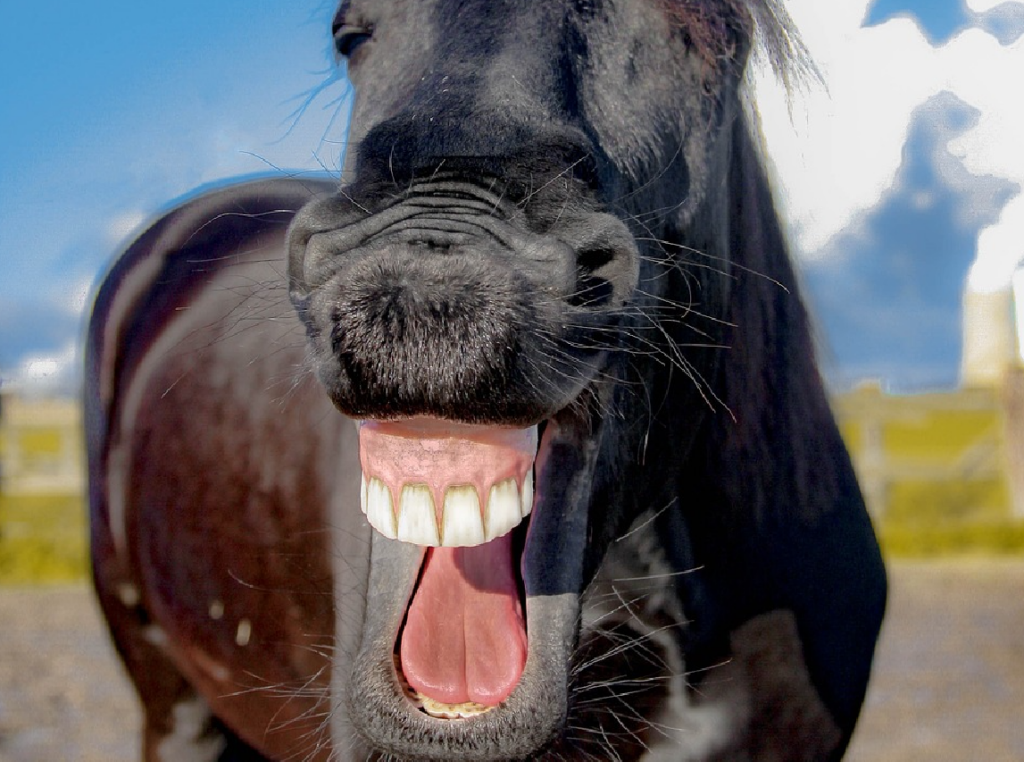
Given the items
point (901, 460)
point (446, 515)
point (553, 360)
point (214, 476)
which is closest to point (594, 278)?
point (553, 360)

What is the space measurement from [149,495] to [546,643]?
82.6 inches

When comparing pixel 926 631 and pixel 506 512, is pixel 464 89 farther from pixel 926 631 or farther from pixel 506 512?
pixel 926 631

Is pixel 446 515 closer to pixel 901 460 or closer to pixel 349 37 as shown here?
pixel 349 37

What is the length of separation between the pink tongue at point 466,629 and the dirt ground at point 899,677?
405 cm

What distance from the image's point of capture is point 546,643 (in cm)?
187

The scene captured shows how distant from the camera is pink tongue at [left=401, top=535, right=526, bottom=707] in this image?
6.07ft

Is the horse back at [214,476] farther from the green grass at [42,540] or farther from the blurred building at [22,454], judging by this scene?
the blurred building at [22,454]

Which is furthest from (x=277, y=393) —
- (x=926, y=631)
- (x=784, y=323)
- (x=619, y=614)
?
(x=926, y=631)

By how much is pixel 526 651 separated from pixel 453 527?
313mm

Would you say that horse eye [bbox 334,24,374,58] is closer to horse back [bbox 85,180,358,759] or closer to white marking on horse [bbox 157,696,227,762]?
horse back [bbox 85,180,358,759]

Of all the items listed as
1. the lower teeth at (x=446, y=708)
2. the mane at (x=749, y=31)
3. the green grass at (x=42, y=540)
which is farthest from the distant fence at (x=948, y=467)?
the lower teeth at (x=446, y=708)

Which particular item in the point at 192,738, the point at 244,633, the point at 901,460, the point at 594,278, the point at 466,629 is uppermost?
the point at 594,278

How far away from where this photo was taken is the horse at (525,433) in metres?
1.65

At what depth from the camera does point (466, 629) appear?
6.30 feet
